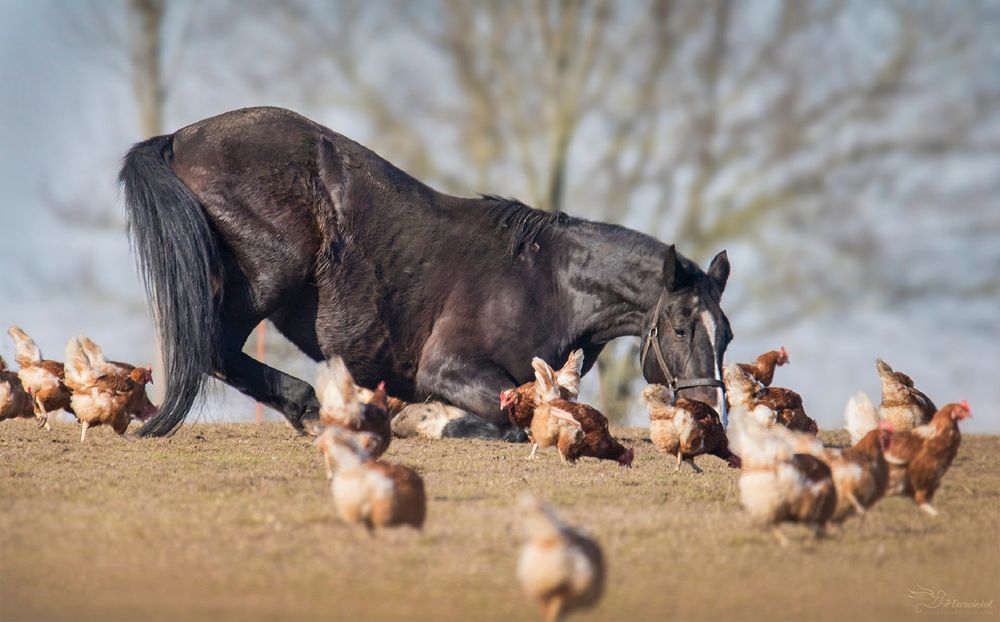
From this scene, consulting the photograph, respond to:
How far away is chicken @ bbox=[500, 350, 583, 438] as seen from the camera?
7086mm

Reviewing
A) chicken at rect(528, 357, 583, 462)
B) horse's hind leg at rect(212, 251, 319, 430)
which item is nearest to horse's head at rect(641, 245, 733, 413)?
chicken at rect(528, 357, 583, 462)

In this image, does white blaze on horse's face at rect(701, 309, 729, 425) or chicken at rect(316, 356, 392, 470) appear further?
white blaze on horse's face at rect(701, 309, 729, 425)

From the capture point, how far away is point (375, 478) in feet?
13.8

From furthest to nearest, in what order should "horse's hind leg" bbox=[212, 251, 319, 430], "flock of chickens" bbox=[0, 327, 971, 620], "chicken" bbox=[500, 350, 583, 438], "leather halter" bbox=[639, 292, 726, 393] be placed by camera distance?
"horse's hind leg" bbox=[212, 251, 319, 430] → "leather halter" bbox=[639, 292, 726, 393] → "chicken" bbox=[500, 350, 583, 438] → "flock of chickens" bbox=[0, 327, 971, 620]

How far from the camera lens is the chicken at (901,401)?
25.6 ft

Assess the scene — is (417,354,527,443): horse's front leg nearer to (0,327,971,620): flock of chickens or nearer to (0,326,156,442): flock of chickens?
(0,327,971,620): flock of chickens

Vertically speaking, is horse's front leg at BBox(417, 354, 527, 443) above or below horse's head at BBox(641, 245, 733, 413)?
below

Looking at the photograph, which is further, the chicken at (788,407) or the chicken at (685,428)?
the chicken at (788,407)

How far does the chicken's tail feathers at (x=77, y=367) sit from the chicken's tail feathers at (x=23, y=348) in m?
0.81

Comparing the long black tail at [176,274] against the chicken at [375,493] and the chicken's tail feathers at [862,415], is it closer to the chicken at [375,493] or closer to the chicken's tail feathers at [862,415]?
the chicken at [375,493]

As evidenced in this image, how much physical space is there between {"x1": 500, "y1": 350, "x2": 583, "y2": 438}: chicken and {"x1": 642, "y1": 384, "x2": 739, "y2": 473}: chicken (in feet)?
1.74

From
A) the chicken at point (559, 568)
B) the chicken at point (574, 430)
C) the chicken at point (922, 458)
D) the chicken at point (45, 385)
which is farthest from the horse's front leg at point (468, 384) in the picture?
the chicken at point (559, 568)

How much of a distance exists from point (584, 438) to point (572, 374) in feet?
2.70

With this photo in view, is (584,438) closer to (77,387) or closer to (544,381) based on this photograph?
(544,381)
